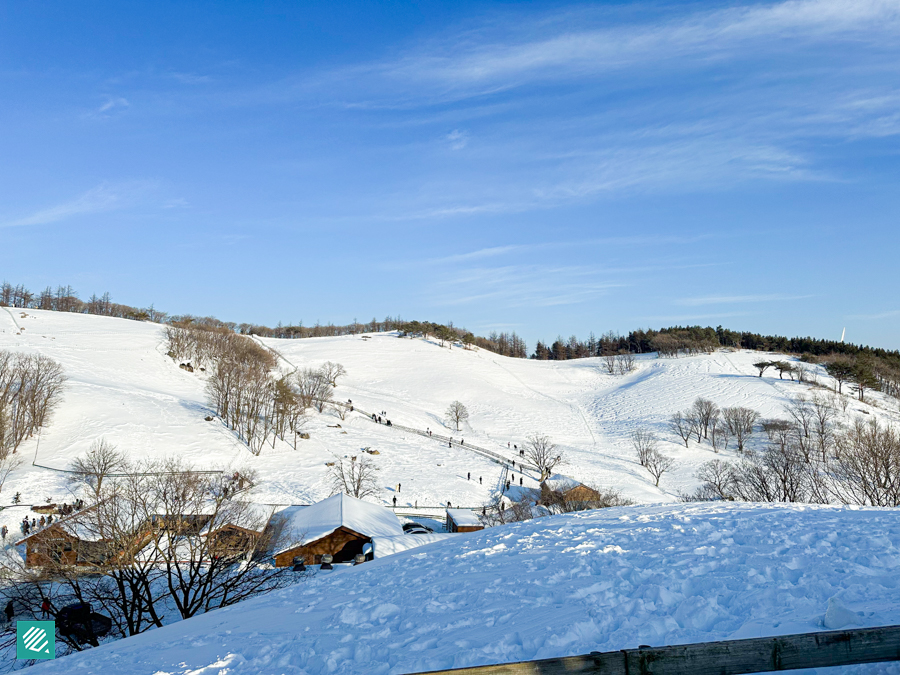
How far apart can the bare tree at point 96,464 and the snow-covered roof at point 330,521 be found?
15315 millimetres

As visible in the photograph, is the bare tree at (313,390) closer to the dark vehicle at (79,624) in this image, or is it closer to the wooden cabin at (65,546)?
the wooden cabin at (65,546)

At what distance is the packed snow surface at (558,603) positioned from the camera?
6.03 m

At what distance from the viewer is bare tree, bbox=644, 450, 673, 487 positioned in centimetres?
5478

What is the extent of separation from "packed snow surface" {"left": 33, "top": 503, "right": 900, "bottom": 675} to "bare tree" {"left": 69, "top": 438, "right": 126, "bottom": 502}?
117ft

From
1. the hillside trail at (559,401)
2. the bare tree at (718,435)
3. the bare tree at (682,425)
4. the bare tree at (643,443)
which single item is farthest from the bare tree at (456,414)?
the bare tree at (718,435)

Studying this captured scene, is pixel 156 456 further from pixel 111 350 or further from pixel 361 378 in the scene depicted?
pixel 361 378

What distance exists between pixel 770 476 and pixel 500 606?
45.7 metres

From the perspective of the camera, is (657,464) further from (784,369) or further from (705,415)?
(784,369)

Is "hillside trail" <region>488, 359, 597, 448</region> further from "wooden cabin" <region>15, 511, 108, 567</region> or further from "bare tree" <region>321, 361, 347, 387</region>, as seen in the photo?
"wooden cabin" <region>15, 511, 108, 567</region>

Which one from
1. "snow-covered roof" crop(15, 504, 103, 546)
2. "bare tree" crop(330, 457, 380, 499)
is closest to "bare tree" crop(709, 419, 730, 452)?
"bare tree" crop(330, 457, 380, 499)

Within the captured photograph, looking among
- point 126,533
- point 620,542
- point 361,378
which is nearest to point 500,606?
point 620,542

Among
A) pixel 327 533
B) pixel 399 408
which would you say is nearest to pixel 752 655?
Answer: pixel 327 533

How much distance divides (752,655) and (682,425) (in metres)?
76.5

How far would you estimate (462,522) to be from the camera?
37219 mm
